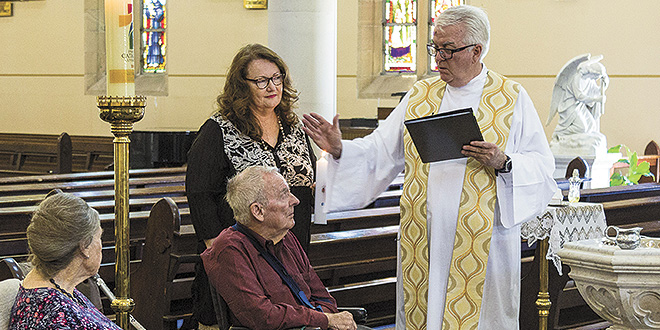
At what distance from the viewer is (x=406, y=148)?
10.3ft

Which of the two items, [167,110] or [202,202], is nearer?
[202,202]

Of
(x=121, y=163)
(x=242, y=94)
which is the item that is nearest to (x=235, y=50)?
(x=242, y=94)

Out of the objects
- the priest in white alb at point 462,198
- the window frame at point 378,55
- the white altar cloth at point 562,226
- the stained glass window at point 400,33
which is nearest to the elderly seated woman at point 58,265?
the priest in white alb at point 462,198

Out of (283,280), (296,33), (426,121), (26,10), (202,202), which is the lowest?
(283,280)

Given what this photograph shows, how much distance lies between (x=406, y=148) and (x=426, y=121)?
1.12ft

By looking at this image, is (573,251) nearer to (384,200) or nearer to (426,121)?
(426,121)

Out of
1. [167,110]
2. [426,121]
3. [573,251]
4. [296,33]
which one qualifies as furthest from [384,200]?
[167,110]

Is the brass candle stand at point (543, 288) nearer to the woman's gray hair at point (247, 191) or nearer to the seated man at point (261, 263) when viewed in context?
the seated man at point (261, 263)

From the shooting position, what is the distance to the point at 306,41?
5.86 m

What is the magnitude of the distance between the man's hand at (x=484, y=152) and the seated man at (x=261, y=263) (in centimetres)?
59

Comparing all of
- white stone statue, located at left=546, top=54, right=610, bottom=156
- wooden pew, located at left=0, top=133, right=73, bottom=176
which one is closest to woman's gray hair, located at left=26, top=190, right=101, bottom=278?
white stone statue, located at left=546, top=54, right=610, bottom=156

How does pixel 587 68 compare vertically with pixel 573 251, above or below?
above

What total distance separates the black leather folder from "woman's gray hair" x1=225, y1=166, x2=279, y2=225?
492 millimetres

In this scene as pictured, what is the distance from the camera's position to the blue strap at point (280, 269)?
266 cm
